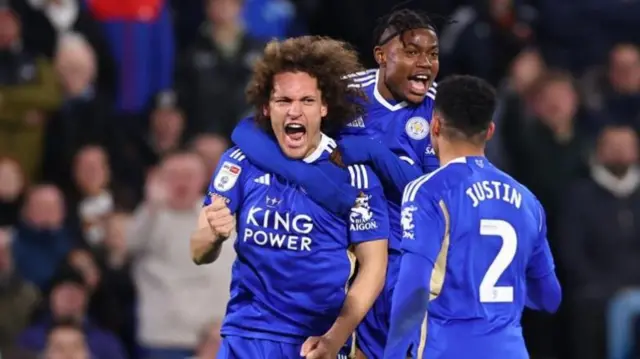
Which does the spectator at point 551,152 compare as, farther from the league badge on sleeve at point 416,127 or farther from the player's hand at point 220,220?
the player's hand at point 220,220

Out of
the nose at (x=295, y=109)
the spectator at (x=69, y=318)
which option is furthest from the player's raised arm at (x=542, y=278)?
the spectator at (x=69, y=318)

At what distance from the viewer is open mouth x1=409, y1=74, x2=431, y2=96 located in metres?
6.78

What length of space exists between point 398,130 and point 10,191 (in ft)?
15.5

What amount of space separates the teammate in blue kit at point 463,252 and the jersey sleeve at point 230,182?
2.32ft

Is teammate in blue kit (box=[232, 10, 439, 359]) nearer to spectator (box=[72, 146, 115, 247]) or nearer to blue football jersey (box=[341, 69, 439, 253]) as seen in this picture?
blue football jersey (box=[341, 69, 439, 253])

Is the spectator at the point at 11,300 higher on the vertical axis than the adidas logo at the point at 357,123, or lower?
lower

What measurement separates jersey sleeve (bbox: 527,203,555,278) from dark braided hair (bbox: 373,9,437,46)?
0.94 metres

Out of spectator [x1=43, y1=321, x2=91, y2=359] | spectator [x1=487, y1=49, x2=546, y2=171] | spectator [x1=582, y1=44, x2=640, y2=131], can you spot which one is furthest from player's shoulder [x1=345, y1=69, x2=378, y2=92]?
spectator [x1=582, y1=44, x2=640, y2=131]

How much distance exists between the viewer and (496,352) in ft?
20.3

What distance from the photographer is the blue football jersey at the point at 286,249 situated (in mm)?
6449

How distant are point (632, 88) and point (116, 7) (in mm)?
4059

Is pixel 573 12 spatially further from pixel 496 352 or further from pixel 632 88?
pixel 496 352

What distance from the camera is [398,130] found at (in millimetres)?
6844

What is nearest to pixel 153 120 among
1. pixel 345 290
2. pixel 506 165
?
pixel 506 165
